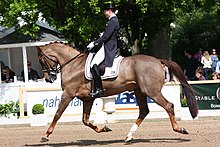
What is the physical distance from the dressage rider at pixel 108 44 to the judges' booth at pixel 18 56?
1102 cm

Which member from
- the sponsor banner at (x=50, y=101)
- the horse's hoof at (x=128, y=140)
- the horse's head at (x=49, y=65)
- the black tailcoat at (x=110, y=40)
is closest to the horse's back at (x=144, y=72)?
the black tailcoat at (x=110, y=40)

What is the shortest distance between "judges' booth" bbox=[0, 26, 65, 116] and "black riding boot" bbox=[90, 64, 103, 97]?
10.9 m

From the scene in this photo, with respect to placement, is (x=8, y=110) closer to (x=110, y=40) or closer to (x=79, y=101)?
(x=79, y=101)

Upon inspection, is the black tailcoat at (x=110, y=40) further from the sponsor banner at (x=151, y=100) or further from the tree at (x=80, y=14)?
the tree at (x=80, y=14)

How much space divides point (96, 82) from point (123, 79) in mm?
557

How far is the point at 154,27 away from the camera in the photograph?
25.3 metres

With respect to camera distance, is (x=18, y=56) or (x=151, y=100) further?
(x=18, y=56)

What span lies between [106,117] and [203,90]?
3187 millimetres

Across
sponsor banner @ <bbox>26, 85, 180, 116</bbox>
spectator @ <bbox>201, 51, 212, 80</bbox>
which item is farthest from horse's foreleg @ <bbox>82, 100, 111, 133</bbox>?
spectator @ <bbox>201, 51, 212, 80</bbox>

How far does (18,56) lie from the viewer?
2603 cm

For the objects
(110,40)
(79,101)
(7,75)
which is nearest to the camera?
(110,40)

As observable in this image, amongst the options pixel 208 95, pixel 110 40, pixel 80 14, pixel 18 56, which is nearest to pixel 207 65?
pixel 80 14

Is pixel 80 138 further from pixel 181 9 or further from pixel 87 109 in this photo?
pixel 181 9

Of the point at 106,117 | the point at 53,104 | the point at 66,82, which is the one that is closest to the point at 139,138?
the point at 66,82
